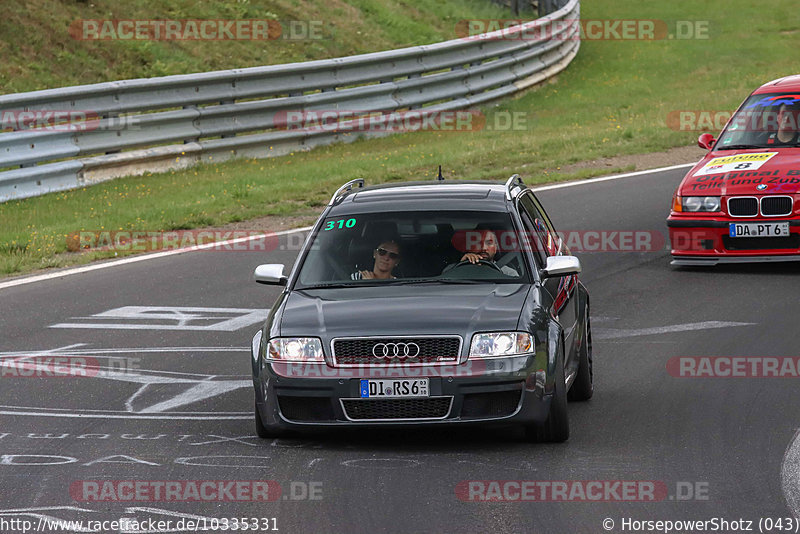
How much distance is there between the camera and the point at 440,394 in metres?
7.12

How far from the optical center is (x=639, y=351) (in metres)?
10.1

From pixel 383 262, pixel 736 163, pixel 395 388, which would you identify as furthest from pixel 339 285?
pixel 736 163

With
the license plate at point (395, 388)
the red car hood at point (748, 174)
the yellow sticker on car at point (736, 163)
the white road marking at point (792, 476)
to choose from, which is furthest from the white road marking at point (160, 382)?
the yellow sticker on car at point (736, 163)

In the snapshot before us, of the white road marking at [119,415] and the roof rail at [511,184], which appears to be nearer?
the white road marking at [119,415]

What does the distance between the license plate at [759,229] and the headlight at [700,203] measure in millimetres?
264

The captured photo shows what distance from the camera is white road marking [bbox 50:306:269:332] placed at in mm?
11227

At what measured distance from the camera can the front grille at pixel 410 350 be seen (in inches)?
282

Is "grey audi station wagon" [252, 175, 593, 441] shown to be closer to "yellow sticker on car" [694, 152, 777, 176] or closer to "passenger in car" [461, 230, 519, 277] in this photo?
"passenger in car" [461, 230, 519, 277]

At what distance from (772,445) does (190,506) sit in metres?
3.10

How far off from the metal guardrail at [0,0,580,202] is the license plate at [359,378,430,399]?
1020cm

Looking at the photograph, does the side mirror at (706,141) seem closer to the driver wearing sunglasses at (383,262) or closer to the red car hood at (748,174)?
the red car hood at (748,174)

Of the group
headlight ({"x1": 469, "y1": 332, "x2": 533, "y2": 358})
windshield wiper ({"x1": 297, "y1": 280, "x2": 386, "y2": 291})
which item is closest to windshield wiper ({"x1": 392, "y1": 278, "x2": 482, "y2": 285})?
windshield wiper ({"x1": 297, "y1": 280, "x2": 386, "y2": 291})

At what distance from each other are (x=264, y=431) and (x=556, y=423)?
1.60 meters

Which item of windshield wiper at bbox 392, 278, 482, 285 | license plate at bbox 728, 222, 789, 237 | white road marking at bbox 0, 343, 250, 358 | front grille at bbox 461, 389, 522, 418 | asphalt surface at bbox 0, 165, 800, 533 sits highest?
windshield wiper at bbox 392, 278, 482, 285
